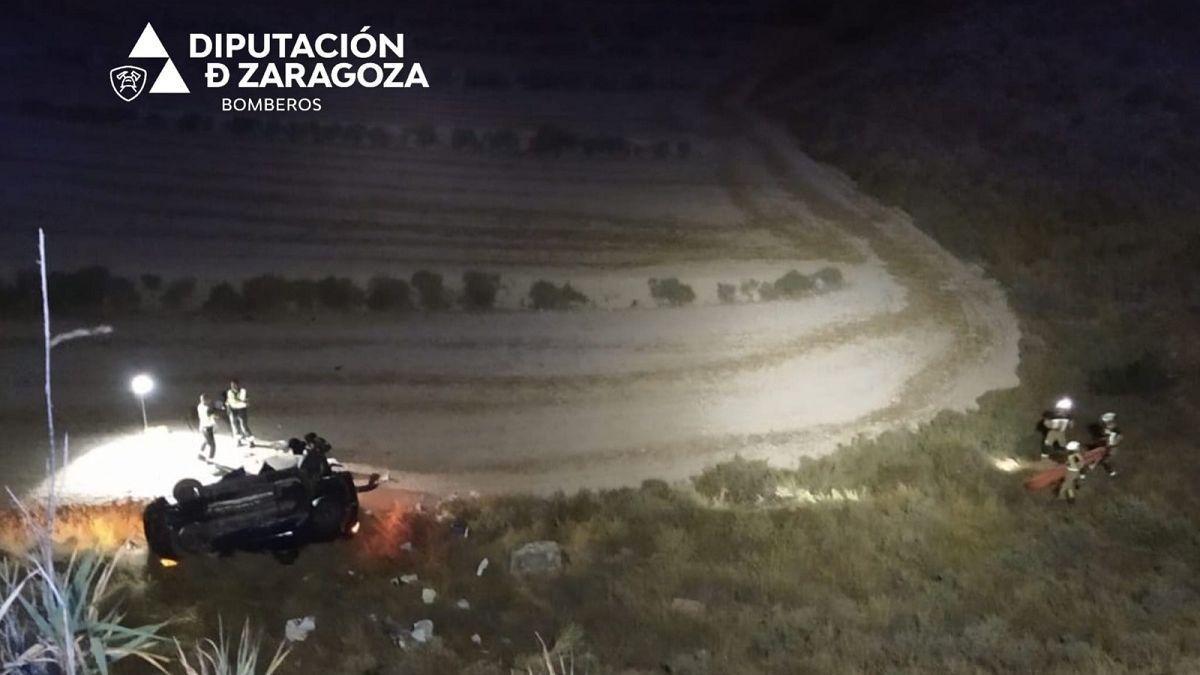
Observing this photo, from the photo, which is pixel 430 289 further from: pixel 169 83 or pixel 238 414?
pixel 169 83

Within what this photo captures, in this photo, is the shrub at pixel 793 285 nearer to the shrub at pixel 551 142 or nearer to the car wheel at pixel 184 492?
the shrub at pixel 551 142

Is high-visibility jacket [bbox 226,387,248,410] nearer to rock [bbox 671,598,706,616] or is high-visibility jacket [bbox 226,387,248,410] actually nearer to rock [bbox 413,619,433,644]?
rock [bbox 413,619,433,644]

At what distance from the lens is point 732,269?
2534cm

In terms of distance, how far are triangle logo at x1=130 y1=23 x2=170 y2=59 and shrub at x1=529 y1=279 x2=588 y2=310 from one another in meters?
23.2

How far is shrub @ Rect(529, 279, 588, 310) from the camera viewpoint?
75.3ft

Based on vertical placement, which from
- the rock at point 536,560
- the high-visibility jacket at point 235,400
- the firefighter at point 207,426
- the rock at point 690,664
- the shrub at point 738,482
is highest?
the high-visibility jacket at point 235,400

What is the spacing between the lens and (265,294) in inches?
877

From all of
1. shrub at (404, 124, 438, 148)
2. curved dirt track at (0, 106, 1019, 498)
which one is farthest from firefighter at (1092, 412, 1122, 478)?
shrub at (404, 124, 438, 148)

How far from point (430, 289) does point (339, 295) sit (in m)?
1.89

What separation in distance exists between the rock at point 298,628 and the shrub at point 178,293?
11221mm

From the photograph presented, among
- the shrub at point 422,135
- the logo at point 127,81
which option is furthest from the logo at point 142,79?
the shrub at point 422,135

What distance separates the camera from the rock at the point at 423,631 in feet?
40.0

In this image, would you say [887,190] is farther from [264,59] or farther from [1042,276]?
[264,59]

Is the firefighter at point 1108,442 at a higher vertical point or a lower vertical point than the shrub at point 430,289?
lower
